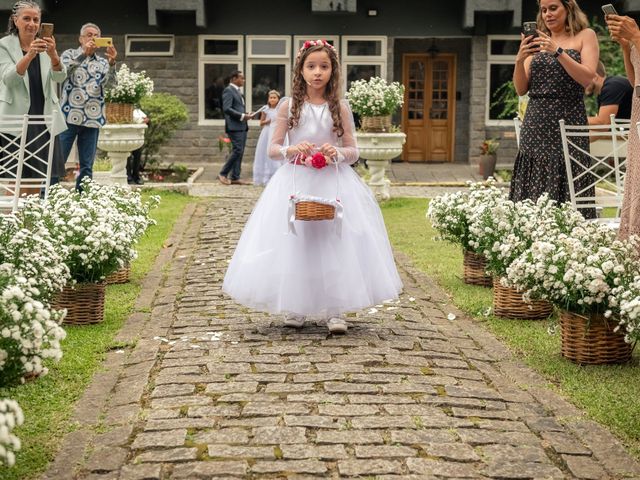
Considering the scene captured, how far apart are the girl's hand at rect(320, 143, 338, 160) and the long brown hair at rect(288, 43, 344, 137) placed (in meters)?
0.19

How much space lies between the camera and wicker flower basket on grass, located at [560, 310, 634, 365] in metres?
6.30

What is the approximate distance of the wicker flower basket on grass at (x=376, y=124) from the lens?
16375 mm

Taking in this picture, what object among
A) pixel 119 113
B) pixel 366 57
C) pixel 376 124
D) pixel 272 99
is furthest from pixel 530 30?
pixel 366 57

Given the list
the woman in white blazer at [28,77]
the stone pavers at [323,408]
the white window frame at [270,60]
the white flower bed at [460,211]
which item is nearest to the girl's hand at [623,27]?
the stone pavers at [323,408]

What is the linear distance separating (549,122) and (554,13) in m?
0.75

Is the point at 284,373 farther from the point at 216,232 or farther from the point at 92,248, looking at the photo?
the point at 216,232

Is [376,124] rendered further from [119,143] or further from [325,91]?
[325,91]

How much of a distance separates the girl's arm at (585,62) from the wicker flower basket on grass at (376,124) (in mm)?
8360

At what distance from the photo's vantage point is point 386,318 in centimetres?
777

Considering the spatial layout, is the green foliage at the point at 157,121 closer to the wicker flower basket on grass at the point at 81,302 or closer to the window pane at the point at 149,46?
the window pane at the point at 149,46

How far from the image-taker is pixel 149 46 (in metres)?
24.4

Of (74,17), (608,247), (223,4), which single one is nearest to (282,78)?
(223,4)

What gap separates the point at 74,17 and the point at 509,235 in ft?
61.5

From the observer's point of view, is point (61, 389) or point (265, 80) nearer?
point (61, 389)
